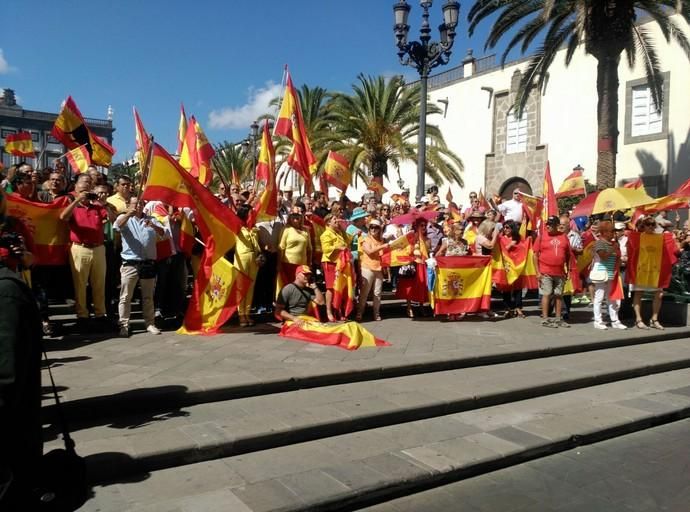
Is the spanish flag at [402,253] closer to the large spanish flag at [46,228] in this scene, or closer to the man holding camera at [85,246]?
the man holding camera at [85,246]

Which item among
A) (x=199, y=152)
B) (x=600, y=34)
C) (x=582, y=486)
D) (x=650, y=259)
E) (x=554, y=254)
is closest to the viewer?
(x=582, y=486)

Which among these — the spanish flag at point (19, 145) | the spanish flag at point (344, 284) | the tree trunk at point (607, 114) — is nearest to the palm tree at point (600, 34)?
the tree trunk at point (607, 114)

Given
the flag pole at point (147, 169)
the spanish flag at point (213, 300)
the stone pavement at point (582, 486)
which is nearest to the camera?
the stone pavement at point (582, 486)

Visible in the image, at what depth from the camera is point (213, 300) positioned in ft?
26.7

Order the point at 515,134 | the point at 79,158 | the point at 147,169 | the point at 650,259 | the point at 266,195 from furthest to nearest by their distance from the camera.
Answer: the point at 515,134
the point at 79,158
the point at 650,259
the point at 266,195
the point at 147,169

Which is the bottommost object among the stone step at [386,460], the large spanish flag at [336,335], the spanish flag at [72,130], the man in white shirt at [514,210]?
the stone step at [386,460]

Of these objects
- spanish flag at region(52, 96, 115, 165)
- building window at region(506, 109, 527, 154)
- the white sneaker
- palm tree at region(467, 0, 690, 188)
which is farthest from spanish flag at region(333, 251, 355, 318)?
building window at region(506, 109, 527, 154)

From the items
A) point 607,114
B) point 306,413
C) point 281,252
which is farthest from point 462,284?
point 607,114

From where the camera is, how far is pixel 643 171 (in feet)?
76.4

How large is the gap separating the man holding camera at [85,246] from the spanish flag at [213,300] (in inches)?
46.4

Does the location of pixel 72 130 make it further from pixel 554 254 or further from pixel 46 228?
pixel 554 254

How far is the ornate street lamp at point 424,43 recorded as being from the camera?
13430 millimetres

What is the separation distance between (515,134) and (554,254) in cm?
1919

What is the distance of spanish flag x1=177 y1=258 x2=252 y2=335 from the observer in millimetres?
8070
